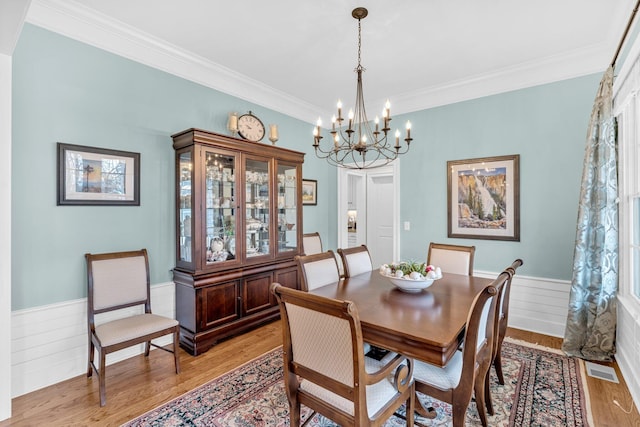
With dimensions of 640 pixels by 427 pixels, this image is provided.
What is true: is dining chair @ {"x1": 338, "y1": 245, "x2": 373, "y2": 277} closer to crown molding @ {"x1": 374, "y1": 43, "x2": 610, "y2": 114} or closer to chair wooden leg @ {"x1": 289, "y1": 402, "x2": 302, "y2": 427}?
chair wooden leg @ {"x1": 289, "y1": 402, "x2": 302, "y2": 427}

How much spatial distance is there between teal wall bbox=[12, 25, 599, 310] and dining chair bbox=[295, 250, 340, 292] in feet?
5.02

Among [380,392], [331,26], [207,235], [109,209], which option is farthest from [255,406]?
[331,26]

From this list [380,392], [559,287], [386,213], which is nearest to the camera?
[380,392]

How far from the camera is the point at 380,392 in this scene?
1429 mm

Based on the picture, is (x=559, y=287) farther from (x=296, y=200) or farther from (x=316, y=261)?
(x=296, y=200)

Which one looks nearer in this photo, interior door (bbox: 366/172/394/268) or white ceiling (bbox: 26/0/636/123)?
white ceiling (bbox: 26/0/636/123)

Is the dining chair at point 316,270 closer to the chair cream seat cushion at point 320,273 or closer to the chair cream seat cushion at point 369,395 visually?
the chair cream seat cushion at point 320,273

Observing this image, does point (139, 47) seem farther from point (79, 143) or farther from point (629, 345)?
point (629, 345)

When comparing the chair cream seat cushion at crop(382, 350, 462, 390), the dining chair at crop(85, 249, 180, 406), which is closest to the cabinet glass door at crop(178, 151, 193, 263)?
the dining chair at crop(85, 249, 180, 406)

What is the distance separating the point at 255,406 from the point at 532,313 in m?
3.01

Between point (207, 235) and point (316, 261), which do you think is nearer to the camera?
point (316, 261)

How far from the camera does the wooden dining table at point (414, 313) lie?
1.42m

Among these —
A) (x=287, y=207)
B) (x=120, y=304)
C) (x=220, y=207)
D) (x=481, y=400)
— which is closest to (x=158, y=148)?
(x=220, y=207)

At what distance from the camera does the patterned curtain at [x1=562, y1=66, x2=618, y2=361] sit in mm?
2520
